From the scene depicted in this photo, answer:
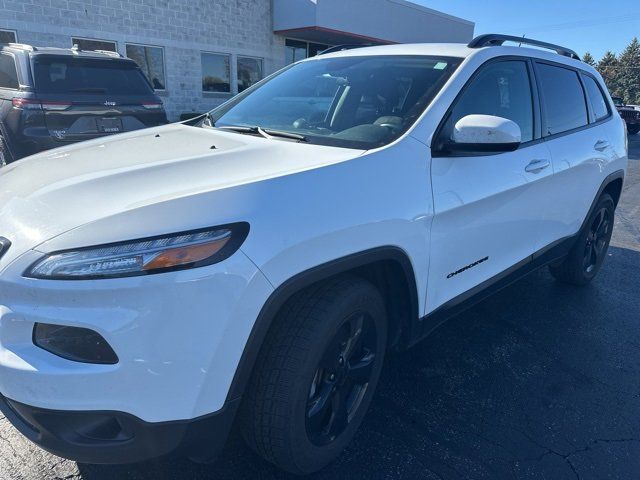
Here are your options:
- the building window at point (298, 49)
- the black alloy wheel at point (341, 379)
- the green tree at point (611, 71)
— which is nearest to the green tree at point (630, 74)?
the green tree at point (611, 71)

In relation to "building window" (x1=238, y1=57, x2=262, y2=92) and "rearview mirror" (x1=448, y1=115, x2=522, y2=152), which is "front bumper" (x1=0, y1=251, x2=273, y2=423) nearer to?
"rearview mirror" (x1=448, y1=115, x2=522, y2=152)

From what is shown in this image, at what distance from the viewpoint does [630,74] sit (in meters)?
79.1

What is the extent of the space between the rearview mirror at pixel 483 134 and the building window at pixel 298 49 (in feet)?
56.8

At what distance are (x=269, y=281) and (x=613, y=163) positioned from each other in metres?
3.87

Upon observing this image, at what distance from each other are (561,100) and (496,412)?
2.32m

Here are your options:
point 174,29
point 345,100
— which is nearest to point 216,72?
point 174,29

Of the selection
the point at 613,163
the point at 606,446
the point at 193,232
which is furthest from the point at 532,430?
the point at 613,163

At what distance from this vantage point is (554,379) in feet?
9.86

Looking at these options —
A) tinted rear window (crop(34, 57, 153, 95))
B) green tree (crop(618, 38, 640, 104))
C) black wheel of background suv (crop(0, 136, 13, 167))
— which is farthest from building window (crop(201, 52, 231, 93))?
green tree (crop(618, 38, 640, 104))

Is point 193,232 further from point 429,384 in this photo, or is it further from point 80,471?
point 429,384

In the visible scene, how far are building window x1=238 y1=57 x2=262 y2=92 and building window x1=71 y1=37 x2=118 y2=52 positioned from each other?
4.50m

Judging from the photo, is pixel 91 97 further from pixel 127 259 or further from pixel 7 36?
pixel 7 36

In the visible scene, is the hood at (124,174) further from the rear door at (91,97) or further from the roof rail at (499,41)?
the rear door at (91,97)

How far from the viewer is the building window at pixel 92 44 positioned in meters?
12.9
